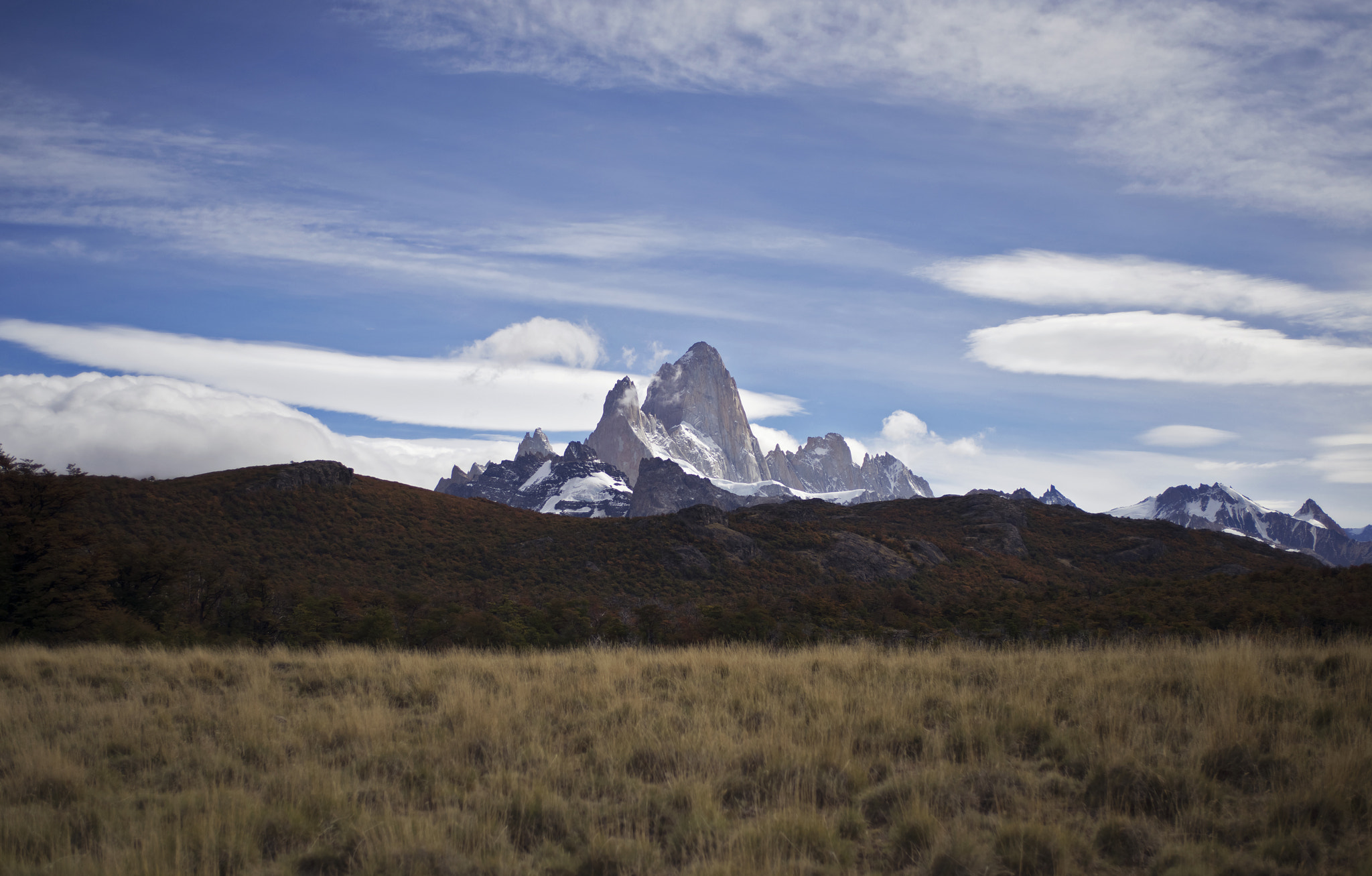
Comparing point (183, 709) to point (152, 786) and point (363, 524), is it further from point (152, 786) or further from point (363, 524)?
point (363, 524)

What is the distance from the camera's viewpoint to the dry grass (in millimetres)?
4480

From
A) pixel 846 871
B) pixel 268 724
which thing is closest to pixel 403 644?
pixel 268 724

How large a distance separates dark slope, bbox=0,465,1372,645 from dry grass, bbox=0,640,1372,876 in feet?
41.1

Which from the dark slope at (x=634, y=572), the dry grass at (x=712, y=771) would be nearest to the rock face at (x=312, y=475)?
the dark slope at (x=634, y=572)

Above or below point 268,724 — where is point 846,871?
above

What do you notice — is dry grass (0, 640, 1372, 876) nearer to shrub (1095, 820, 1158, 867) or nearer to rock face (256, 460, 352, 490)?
shrub (1095, 820, 1158, 867)

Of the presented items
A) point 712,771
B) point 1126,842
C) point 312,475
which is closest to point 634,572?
point 312,475

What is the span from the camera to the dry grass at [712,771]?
4.48 meters

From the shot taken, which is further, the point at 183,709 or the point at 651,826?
the point at 183,709

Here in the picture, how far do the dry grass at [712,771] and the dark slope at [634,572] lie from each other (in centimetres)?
1252

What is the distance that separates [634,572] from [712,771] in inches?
1709

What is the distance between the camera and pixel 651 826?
5.07 m

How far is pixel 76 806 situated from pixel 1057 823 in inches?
286

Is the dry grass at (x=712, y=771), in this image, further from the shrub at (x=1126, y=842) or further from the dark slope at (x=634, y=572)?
the dark slope at (x=634, y=572)
